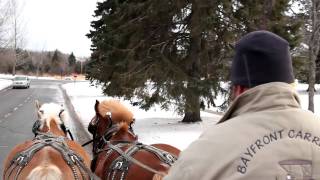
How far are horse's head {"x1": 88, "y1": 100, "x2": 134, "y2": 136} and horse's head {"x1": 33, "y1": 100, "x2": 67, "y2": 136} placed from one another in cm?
51

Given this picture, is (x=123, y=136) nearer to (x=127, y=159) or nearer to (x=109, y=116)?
(x=109, y=116)

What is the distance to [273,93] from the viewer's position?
181 centimetres

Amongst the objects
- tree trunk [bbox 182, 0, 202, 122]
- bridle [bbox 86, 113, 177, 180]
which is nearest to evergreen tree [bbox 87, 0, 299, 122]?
tree trunk [bbox 182, 0, 202, 122]

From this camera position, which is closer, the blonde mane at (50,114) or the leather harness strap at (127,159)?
the leather harness strap at (127,159)

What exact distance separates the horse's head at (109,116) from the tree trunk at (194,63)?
22.8 feet

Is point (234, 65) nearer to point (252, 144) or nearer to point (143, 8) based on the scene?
point (252, 144)

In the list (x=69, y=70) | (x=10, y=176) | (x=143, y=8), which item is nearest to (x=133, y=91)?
(x=143, y=8)

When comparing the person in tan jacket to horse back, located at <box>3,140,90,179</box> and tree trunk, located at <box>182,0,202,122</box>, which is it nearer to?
horse back, located at <box>3,140,90,179</box>

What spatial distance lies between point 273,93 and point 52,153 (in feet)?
9.99

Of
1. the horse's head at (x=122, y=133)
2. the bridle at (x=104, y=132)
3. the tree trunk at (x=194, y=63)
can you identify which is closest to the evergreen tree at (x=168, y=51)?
the tree trunk at (x=194, y=63)

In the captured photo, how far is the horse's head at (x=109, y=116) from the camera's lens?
5.72m

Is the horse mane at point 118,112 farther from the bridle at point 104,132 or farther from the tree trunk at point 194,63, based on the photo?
the tree trunk at point 194,63

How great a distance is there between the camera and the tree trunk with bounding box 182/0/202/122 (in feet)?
41.4

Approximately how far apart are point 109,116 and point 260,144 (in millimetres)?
4128
